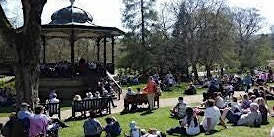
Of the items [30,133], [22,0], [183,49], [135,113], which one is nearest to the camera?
[30,133]

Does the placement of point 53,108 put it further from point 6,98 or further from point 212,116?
point 6,98

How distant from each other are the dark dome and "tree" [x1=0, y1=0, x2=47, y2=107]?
1430 cm

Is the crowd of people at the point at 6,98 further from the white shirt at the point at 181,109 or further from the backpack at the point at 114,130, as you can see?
the backpack at the point at 114,130

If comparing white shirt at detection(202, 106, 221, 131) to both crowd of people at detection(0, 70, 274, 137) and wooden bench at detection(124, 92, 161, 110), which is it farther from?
wooden bench at detection(124, 92, 161, 110)

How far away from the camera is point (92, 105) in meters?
20.0

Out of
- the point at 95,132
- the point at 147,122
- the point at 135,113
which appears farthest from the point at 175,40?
the point at 95,132

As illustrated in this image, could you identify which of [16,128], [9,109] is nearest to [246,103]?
[16,128]

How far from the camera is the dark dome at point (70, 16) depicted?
3037 centimetres

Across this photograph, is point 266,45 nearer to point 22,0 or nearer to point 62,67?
point 62,67

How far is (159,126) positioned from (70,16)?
16141 millimetres

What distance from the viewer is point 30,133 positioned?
12.5m

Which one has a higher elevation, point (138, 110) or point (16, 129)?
point (16, 129)

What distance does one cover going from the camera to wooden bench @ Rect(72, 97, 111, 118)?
19.5m

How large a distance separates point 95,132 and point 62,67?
1577 cm
